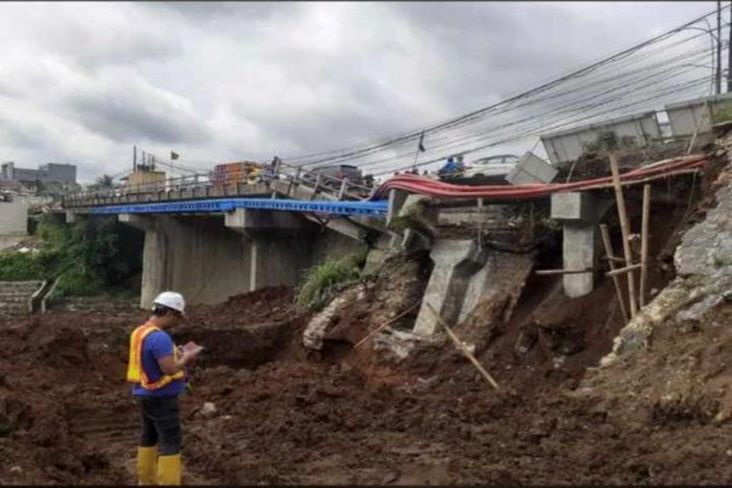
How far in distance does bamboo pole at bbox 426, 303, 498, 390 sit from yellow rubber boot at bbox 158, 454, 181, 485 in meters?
5.98

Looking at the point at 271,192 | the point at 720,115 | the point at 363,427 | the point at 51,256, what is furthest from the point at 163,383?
the point at 51,256

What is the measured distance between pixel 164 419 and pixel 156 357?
0.54 meters

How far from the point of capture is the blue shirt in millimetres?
6625

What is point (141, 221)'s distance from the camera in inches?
1398

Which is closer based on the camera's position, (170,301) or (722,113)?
(170,301)

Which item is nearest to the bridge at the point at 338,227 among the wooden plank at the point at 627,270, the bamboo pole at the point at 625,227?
the bamboo pole at the point at 625,227

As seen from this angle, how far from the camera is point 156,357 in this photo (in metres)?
6.63

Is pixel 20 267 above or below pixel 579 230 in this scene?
below

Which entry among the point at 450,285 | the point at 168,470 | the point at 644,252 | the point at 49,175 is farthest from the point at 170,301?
the point at 49,175

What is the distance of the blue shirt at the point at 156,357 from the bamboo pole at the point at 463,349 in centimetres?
602

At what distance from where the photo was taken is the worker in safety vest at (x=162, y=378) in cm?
662

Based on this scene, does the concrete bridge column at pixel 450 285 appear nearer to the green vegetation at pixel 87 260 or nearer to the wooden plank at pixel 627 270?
the wooden plank at pixel 627 270

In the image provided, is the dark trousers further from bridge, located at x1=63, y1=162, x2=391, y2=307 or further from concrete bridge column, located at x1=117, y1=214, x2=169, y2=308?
concrete bridge column, located at x1=117, y1=214, x2=169, y2=308

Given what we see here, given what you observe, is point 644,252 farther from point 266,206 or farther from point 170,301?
point 266,206
